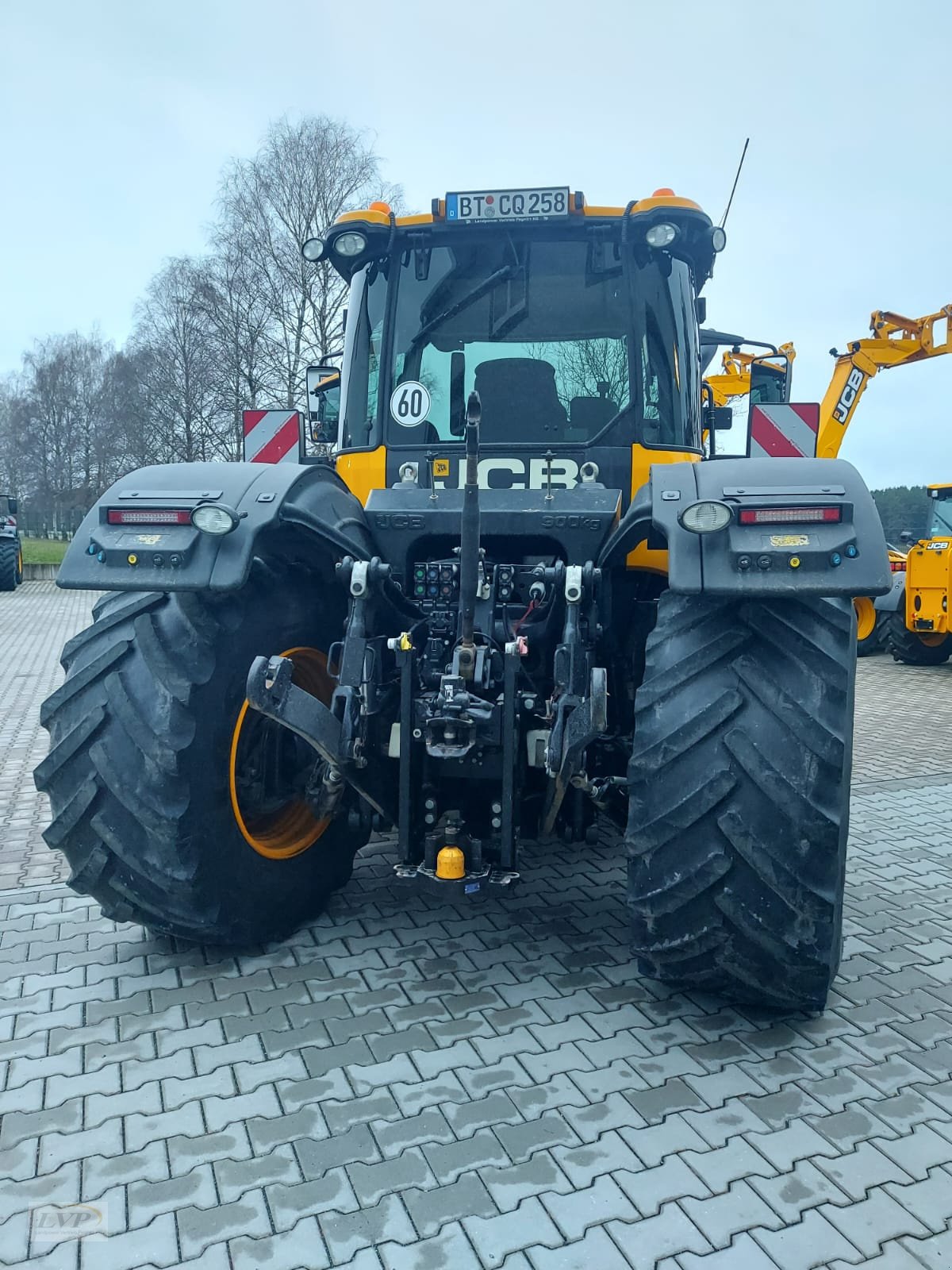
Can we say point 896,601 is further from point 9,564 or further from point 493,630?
point 9,564

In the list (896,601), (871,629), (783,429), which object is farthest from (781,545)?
(871,629)

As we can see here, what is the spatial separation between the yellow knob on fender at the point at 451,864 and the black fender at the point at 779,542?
1.13 metres

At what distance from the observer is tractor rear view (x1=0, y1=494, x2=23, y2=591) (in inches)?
823

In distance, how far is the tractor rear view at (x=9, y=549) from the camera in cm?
2091

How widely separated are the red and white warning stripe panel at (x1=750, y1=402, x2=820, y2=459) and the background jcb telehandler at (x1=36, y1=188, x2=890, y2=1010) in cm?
98

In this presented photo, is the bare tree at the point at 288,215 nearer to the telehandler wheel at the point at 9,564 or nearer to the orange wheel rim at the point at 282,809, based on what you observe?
the telehandler wheel at the point at 9,564

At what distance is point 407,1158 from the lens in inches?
93.8

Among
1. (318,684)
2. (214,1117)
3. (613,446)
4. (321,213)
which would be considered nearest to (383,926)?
(318,684)

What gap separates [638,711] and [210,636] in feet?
4.56

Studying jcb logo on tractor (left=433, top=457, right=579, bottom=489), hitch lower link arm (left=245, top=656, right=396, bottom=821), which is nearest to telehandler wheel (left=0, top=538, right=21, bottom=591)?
jcb logo on tractor (left=433, top=457, right=579, bottom=489)

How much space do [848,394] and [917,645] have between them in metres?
3.58

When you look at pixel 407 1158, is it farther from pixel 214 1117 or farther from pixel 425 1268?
pixel 214 1117

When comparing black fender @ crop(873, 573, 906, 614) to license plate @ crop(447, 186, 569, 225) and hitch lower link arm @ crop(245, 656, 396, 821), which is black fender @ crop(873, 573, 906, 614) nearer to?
license plate @ crop(447, 186, 569, 225)

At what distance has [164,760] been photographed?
9.84 feet
